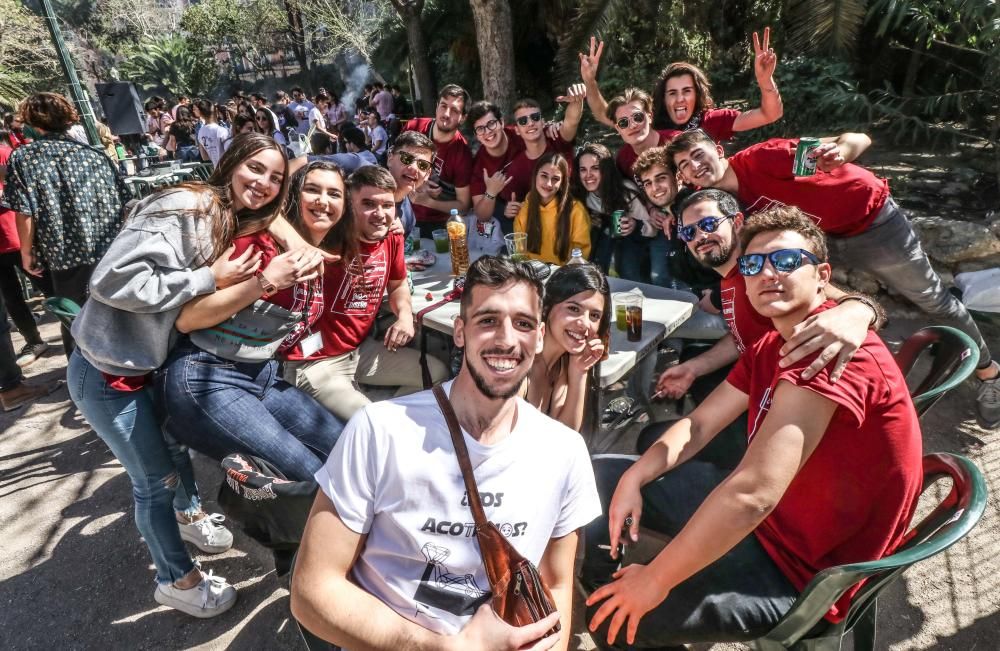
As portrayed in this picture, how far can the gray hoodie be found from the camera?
6.50 ft

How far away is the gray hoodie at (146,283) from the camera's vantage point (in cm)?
198

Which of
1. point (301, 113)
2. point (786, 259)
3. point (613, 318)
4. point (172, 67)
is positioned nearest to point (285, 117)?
point (301, 113)

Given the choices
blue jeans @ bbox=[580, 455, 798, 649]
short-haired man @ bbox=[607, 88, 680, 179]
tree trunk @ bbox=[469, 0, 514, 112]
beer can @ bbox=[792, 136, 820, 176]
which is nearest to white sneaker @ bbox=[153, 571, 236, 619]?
blue jeans @ bbox=[580, 455, 798, 649]

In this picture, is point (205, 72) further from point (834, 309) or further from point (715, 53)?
point (834, 309)

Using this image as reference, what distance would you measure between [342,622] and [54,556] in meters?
2.74

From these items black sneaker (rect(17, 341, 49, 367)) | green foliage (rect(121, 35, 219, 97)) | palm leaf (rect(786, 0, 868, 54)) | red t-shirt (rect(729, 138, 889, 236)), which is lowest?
black sneaker (rect(17, 341, 49, 367))

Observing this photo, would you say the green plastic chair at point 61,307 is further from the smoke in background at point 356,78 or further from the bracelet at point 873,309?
the smoke in background at point 356,78

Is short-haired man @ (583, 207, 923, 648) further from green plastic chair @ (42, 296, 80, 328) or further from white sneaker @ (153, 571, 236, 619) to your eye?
green plastic chair @ (42, 296, 80, 328)

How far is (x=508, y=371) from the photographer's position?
5.80 feet

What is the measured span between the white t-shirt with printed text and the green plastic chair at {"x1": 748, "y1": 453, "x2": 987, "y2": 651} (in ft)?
2.45

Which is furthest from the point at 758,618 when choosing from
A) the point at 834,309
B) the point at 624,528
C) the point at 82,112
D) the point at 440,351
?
the point at 82,112

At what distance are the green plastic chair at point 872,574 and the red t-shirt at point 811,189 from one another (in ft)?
6.20

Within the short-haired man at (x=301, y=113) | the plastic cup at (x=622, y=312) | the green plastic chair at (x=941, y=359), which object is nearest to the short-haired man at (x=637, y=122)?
the plastic cup at (x=622, y=312)

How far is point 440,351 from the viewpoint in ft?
12.2
